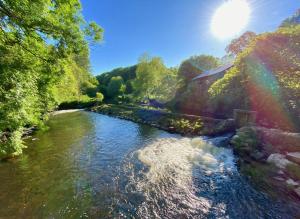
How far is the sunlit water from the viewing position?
4699mm

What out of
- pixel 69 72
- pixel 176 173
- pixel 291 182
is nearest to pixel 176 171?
pixel 176 173

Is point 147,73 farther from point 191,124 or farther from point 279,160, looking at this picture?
point 279,160

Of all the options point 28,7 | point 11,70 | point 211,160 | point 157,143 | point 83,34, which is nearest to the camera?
point 28,7

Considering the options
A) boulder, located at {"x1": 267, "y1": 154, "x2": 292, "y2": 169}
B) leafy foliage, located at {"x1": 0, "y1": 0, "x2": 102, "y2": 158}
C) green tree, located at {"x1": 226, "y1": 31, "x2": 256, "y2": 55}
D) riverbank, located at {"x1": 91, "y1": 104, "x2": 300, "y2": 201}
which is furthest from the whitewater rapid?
green tree, located at {"x1": 226, "y1": 31, "x2": 256, "y2": 55}

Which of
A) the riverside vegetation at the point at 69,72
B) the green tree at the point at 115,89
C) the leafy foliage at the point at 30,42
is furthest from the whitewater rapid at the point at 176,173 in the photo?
the green tree at the point at 115,89

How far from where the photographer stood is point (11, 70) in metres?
5.38

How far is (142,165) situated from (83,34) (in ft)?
20.4

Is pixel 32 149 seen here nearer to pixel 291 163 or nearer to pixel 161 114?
pixel 161 114

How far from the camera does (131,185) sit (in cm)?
603

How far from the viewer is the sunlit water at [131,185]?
15.4 ft

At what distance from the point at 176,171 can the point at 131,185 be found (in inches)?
84.8

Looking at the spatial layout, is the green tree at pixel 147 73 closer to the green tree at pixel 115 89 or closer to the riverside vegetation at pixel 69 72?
the green tree at pixel 115 89

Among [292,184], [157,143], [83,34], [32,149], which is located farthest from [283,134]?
[32,149]

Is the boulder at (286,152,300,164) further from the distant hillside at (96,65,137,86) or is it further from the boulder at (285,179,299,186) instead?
the distant hillside at (96,65,137,86)
